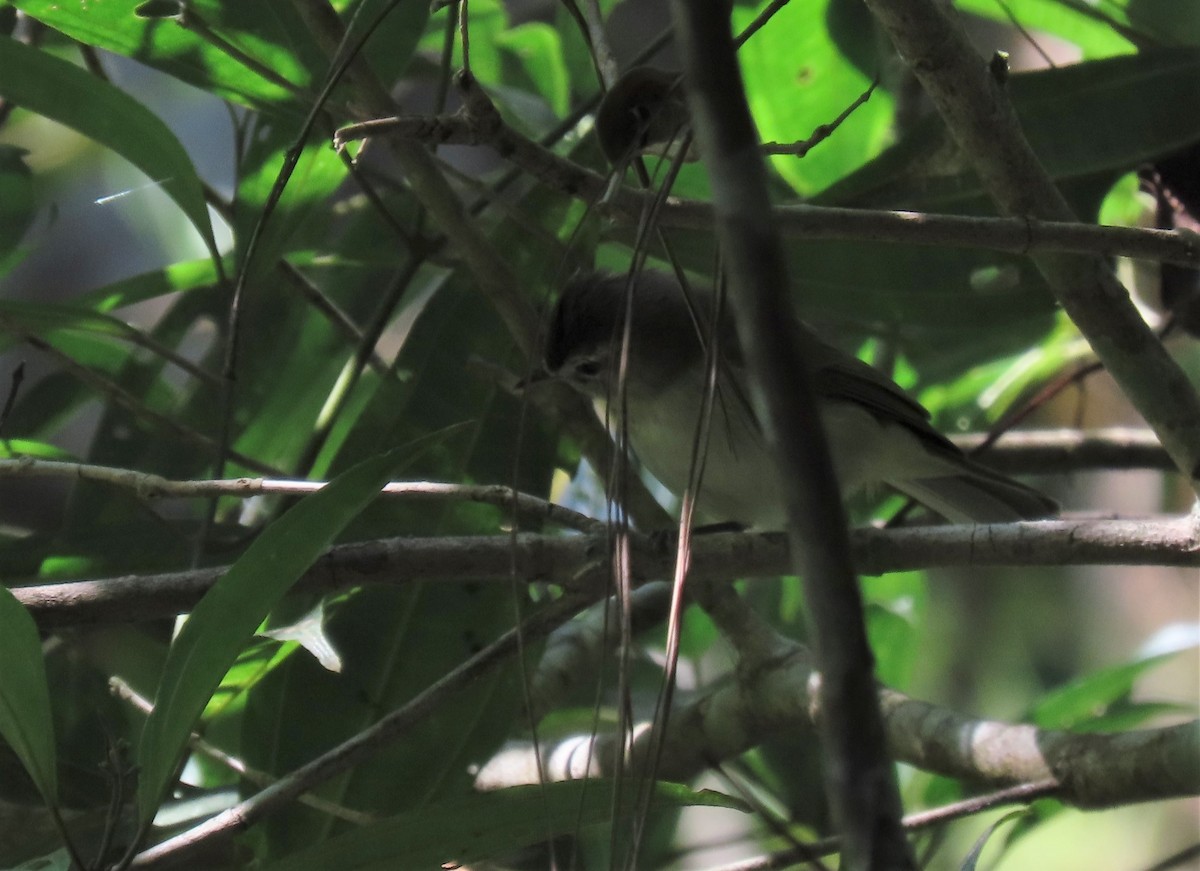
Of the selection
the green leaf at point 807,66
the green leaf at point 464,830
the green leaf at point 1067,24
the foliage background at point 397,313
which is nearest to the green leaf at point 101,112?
the foliage background at point 397,313

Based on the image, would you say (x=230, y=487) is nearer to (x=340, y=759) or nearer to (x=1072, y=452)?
(x=340, y=759)

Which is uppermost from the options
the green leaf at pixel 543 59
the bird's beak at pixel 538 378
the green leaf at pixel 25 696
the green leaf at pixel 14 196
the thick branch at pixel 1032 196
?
the green leaf at pixel 543 59

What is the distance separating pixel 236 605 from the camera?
46.5 inches

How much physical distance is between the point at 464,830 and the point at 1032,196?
3.25ft

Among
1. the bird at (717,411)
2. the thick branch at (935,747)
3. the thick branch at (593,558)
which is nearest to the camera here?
the thick branch at (593,558)

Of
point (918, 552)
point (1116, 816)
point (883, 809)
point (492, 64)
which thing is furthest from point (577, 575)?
point (1116, 816)

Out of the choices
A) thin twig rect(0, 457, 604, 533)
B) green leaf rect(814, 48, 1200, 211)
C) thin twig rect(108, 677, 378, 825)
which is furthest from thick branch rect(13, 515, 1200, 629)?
green leaf rect(814, 48, 1200, 211)

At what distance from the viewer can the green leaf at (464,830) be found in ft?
3.96

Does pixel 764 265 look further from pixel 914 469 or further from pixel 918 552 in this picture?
pixel 914 469

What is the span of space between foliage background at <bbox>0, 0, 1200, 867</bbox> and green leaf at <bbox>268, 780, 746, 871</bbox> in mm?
393

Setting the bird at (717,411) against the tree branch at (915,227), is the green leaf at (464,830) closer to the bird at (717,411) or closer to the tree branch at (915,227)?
the tree branch at (915,227)

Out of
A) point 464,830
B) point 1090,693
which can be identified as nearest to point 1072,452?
point 1090,693

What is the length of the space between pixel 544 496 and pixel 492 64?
122 cm

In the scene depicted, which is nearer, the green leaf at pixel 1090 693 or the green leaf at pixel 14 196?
the green leaf at pixel 14 196
